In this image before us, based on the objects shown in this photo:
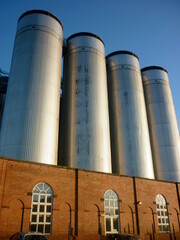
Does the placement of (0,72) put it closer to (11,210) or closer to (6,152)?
(6,152)

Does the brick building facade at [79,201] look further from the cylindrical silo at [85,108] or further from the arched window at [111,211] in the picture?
the cylindrical silo at [85,108]

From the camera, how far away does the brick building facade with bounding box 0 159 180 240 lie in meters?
16.4

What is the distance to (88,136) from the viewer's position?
28.0 meters

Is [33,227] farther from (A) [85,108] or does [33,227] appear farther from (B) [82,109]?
(A) [85,108]

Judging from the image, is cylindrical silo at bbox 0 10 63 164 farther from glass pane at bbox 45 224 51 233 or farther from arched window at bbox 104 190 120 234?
glass pane at bbox 45 224 51 233

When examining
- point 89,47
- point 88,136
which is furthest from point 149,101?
point 88,136

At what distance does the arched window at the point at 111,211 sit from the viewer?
20641mm

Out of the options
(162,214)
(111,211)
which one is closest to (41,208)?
(111,211)

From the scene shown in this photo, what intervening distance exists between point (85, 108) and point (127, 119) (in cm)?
752

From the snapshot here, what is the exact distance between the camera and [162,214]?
2472 centimetres

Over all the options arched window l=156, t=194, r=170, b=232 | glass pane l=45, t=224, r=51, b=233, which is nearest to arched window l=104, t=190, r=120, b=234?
glass pane l=45, t=224, r=51, b=233

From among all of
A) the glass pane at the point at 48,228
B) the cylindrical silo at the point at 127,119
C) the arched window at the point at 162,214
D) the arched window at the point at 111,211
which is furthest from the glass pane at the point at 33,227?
the cylindrical silo at the point at 127,119

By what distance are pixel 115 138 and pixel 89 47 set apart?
14.4 meters

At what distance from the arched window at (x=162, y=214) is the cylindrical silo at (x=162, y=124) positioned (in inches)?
365
